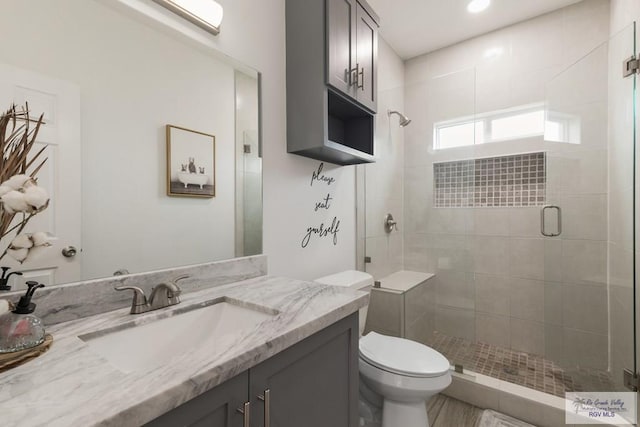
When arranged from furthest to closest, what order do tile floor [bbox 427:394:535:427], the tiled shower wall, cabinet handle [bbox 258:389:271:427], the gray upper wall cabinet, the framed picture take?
the tiled shower wall
tile floor [bbox 427:394:535:427]
the gray upper wall cabinet
the framed picture
cabinet handle [bbox 258:389:271:427]

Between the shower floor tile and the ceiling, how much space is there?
8.12 ft

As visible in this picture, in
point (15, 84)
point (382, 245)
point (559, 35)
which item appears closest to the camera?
point (15, 84)

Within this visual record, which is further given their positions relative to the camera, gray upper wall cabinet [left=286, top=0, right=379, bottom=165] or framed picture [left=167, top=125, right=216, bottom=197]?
gray upper wall cabinet [left=286, top=0, right=379, bottom=165]

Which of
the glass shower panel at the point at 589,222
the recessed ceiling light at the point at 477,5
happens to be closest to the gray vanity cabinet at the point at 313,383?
the glass shower panel at the point at 589,222

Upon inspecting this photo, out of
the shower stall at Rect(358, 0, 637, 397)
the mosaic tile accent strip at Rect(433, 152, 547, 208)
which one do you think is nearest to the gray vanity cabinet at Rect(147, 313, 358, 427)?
the shower stall at Rect(358, 0, 637, 397)

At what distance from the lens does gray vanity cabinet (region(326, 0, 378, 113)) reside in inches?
54.7

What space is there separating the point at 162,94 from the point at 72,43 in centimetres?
26

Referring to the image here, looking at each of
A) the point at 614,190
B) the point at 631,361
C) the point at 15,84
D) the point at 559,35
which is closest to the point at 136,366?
the point at 15,84

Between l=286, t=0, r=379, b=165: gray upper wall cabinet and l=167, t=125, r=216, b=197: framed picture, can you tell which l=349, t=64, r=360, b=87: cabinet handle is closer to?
l=286, t=0, r=379, b=165: gray upper wall cabinet

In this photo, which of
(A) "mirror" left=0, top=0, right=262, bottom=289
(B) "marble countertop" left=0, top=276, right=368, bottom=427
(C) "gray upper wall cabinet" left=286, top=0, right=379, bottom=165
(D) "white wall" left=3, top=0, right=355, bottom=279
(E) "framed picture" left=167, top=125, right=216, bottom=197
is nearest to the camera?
(B) "marble countertop" left=0, top=276, right=368, bottom=427

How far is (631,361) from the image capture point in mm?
1463

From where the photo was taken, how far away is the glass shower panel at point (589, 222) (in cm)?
161

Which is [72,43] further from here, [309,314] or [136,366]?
[309,314]

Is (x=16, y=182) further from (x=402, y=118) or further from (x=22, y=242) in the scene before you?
(x=402, y=118)
